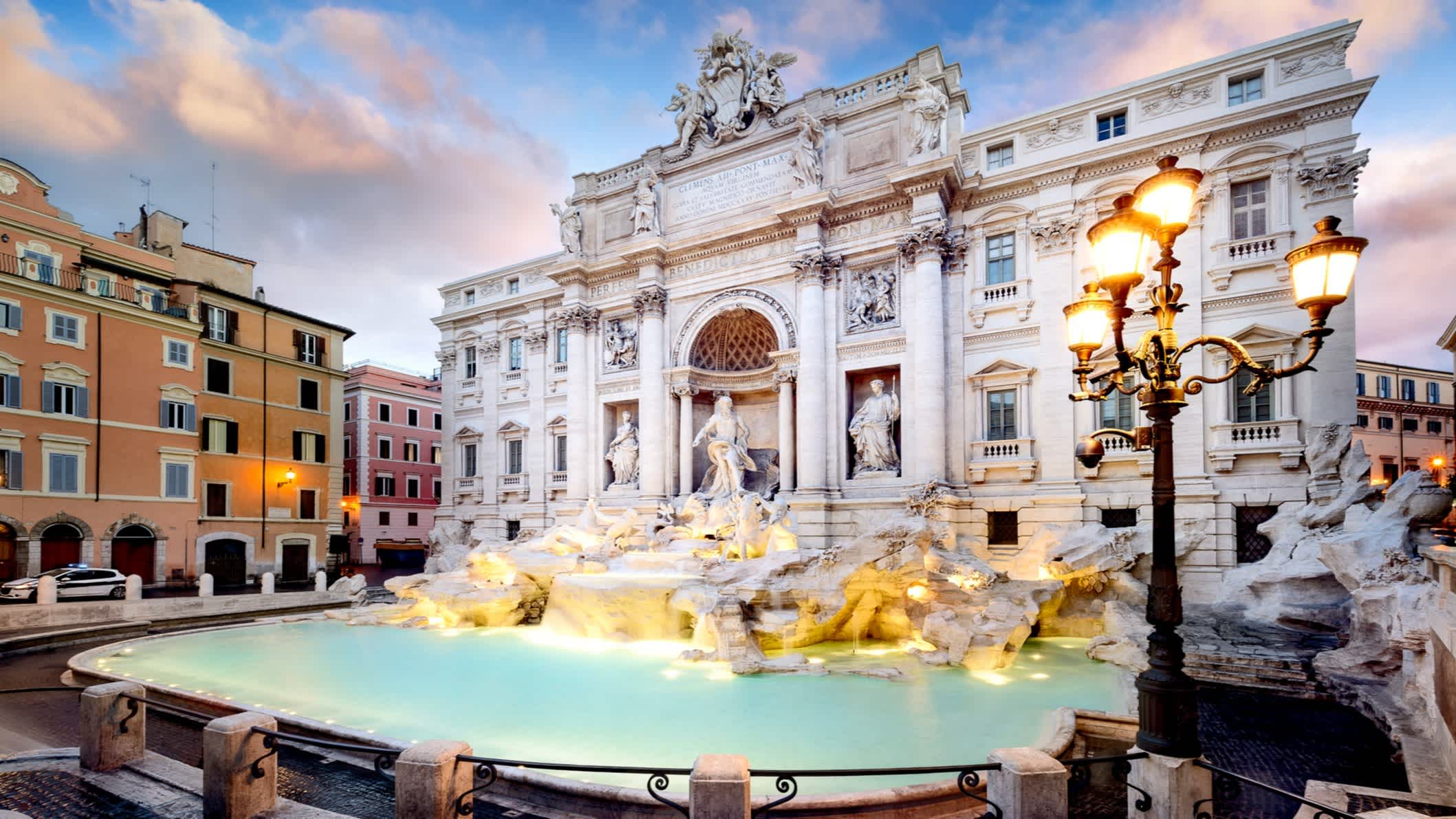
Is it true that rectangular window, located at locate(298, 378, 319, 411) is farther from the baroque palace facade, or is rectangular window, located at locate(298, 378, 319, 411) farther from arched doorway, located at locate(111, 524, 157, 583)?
the baroque palace facade

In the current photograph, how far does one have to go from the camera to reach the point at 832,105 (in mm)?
20531

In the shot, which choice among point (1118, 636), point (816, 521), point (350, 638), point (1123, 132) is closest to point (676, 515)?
point (816, 521)

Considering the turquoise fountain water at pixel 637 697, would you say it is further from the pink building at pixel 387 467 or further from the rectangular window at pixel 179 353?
the pink building at pixel 387 467

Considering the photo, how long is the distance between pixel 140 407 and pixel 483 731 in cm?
2325

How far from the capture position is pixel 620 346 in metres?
24.2

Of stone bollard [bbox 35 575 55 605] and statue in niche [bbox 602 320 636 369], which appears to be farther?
statue in niche [bbox 602 320 636 369]

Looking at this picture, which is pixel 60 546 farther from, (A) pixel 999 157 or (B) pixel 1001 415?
(A) pixel 999 157

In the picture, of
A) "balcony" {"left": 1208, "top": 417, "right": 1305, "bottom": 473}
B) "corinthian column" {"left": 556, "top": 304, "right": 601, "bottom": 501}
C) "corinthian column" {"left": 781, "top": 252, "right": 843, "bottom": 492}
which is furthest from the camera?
"corinthian column" {"left": 556, "top": 304, "right": 601, "bottom": 501}

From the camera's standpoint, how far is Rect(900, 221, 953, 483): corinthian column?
17875 millimetres

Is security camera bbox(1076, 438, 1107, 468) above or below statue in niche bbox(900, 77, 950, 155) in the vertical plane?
below

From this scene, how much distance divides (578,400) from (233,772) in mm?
19799

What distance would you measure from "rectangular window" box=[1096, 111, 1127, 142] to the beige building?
89.6ft

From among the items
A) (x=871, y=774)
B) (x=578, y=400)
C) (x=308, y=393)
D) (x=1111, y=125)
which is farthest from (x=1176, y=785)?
(x=308, y=393)

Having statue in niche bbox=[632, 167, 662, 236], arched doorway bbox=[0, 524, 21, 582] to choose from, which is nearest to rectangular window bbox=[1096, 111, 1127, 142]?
statue in niche bbox=[632, 167, 662, 236]
